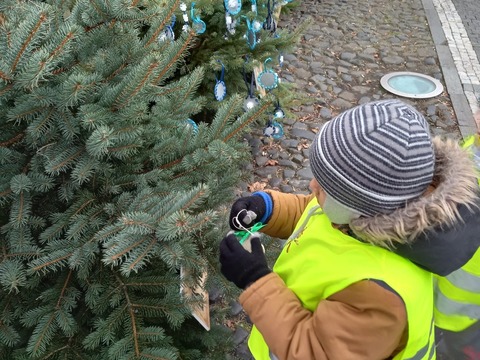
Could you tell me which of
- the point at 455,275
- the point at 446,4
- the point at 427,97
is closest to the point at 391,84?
the point at 427,97

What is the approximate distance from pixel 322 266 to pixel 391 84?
186 inches

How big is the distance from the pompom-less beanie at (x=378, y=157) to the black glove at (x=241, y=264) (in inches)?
15.7

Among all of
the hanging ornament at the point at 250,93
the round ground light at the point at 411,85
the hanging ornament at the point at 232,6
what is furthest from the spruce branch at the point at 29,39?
the round ground light at the point at 411,85

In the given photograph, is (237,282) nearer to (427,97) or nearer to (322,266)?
(322,266)

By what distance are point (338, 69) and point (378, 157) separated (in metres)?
4.91

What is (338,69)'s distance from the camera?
5844 mm

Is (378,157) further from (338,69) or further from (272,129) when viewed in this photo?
(338,69)

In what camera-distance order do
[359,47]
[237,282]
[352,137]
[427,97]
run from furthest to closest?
[359,47] < [427,97] < [237,282] < [352,137]

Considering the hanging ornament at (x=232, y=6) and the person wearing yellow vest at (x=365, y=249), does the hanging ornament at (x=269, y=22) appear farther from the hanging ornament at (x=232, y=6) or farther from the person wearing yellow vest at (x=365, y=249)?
the person wearing yellow vest at (x=365, y=249)

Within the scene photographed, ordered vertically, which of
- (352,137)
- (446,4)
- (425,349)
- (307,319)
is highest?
(352,137)

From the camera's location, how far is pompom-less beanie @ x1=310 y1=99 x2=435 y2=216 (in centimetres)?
122

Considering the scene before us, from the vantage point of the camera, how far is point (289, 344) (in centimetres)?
142

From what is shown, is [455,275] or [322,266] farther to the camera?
[455,275]

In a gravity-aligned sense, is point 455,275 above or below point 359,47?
above
